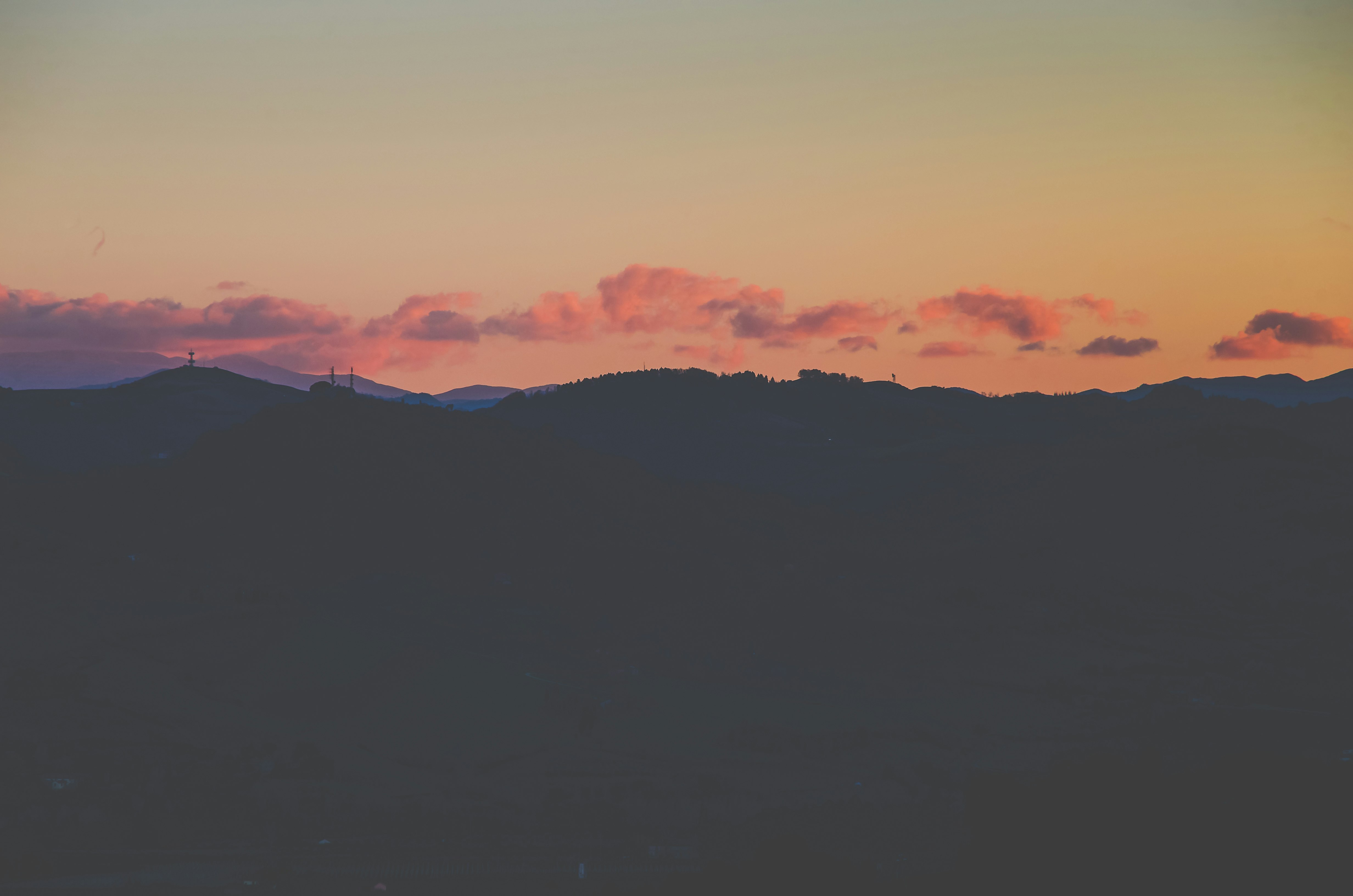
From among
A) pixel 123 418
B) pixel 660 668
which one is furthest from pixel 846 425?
pixel 660 668

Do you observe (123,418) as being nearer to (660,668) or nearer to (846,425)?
(846,425)

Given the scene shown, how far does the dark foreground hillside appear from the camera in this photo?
26.9 metres

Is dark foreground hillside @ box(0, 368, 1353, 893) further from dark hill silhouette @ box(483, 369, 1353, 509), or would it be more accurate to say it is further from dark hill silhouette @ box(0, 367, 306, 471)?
dark hill silhouette @ box(0, 367, 306, 471)

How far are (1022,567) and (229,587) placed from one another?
36.1 meters

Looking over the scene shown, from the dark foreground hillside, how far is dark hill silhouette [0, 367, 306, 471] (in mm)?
19882

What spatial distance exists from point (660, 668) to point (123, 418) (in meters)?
68.6

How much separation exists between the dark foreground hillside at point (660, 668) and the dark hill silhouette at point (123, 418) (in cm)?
1988

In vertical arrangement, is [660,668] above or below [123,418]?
below

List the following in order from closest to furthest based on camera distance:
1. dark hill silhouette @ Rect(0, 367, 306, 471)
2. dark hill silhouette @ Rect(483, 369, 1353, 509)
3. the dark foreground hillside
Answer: the dark foreground hillside, dark hill silhouette @ Rect(483, 369, 1353, 509), dark hill silhouette @ Rect(0, 367, 306, 471)

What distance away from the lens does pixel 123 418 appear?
321ft

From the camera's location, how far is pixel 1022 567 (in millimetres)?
59562

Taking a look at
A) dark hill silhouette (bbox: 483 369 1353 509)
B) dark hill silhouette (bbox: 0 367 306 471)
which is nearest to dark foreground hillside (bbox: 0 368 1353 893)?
dark hill silhouette (bbox: 483 369 1353 509)

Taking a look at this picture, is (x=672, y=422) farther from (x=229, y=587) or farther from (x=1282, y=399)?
(x=1282, y=399)

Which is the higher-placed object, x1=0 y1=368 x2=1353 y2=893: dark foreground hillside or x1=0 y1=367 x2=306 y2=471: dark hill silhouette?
x1=0 y1=367 x2=306 y2=471: dark hill silhouette
